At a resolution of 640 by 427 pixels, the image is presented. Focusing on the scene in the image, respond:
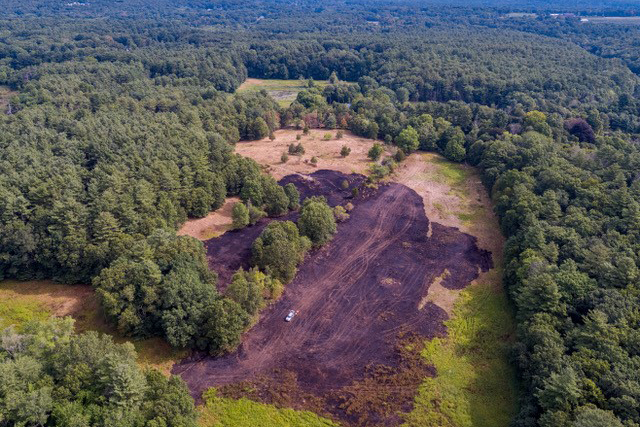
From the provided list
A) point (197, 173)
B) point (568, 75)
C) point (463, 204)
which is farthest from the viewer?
point (568, 75)

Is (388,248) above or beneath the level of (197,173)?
beneath

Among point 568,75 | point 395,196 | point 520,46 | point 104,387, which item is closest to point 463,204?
point 395,196

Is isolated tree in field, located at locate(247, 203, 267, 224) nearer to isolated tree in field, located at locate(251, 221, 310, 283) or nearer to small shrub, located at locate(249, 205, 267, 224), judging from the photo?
small shrub, located at locate(249, 205, 267, 224)

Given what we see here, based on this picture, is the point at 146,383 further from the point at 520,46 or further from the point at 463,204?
the point at 520,46

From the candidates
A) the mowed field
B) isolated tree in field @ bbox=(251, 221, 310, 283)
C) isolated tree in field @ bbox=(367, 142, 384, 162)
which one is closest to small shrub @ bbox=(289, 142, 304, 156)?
isolated tree in field @ bbox=(367, 142, 384, 162)

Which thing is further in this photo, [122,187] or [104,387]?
[122,187]

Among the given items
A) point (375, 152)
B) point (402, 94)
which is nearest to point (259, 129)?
point (375, 152)

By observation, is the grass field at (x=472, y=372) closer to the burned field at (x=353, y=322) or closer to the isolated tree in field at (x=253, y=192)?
the burned field at (x=353, y=322)
